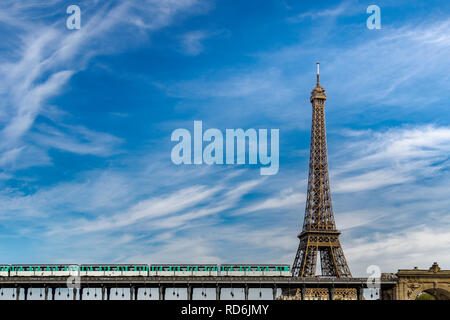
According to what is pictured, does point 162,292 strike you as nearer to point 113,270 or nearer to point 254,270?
point 113,270

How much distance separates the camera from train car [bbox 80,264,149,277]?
12875cm

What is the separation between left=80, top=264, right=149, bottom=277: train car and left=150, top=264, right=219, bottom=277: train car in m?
2.39

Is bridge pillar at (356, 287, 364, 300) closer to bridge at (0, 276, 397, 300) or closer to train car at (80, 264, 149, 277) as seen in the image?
bridge at (0, 276, 397, 300)

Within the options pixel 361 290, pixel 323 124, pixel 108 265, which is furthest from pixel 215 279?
pixel 323 124

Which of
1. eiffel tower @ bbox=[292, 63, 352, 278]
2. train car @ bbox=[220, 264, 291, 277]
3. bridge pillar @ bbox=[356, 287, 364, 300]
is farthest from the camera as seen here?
eiffel tower @ bbox=[292, 63, 352, 278]

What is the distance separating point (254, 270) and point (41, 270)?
2072 inches

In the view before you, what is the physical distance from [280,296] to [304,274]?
13523 mm

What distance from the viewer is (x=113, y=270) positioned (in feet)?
425

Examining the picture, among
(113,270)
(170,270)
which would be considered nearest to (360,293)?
(170,270)

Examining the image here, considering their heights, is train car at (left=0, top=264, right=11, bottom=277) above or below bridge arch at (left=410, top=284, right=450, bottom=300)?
above

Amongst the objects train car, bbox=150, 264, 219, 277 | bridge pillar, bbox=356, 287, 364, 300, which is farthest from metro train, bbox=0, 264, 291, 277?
bridge pillar, bbox=356, 287, 364, 300

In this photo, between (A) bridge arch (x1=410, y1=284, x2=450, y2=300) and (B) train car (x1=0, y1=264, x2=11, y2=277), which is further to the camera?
(B) train car (x1=0, y1=264, x2=11, y2=277)
